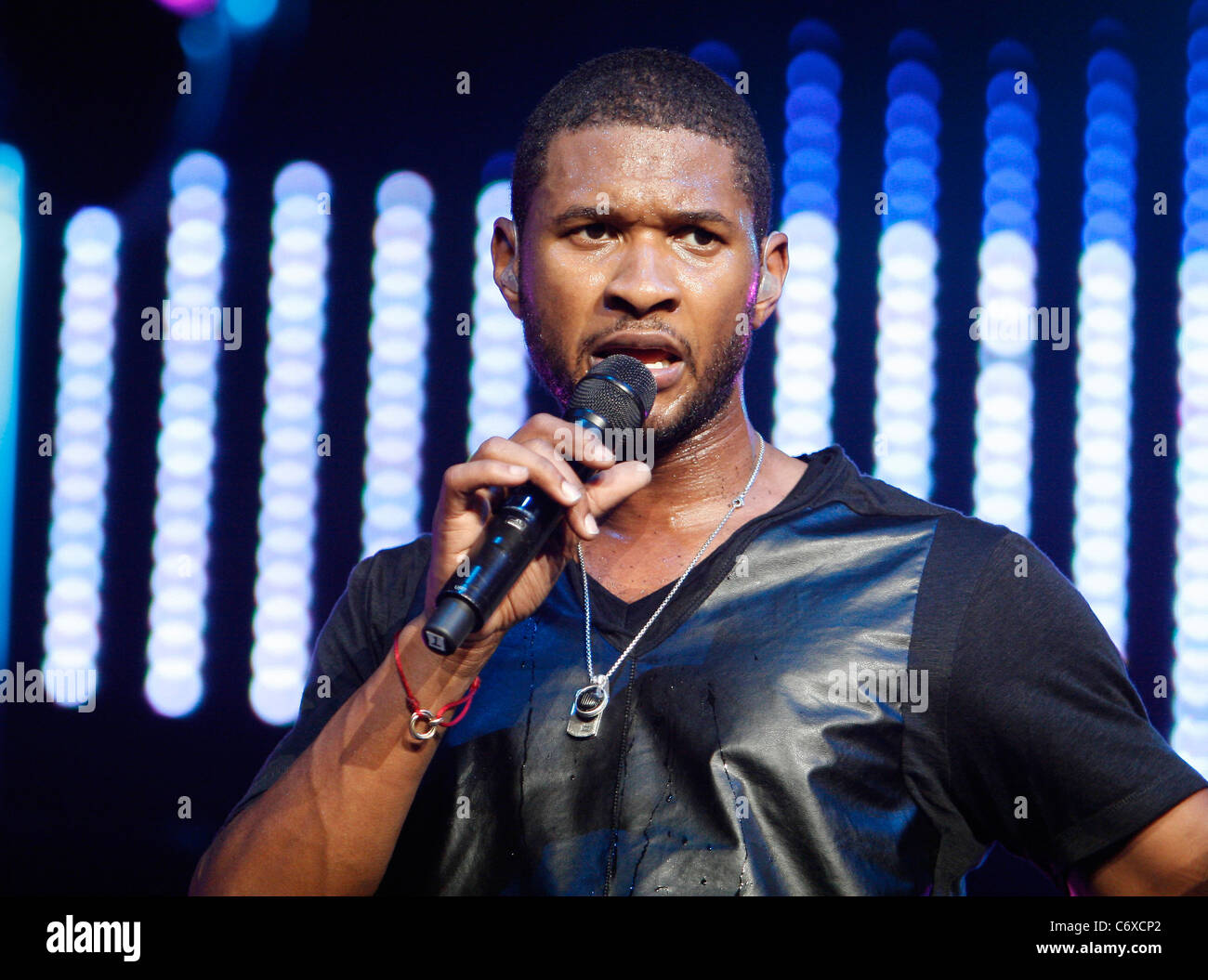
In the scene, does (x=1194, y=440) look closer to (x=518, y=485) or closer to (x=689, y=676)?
(x=689, y=676)

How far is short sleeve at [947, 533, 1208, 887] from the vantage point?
50.5 inches

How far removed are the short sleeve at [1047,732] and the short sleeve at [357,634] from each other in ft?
2.49

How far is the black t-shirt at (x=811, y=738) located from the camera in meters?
1.31

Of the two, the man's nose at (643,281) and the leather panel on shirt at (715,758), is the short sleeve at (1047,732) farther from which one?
the man's nose at (643,281)

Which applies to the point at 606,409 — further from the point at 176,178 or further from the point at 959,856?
the point at 176,178

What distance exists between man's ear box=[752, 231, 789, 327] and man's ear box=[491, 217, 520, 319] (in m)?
0.36

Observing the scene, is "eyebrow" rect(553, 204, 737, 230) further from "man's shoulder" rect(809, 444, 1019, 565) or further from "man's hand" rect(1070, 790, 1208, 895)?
"man's hand" rect(1070, 790, 1208, 895)

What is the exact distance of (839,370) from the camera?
2.69 metres
